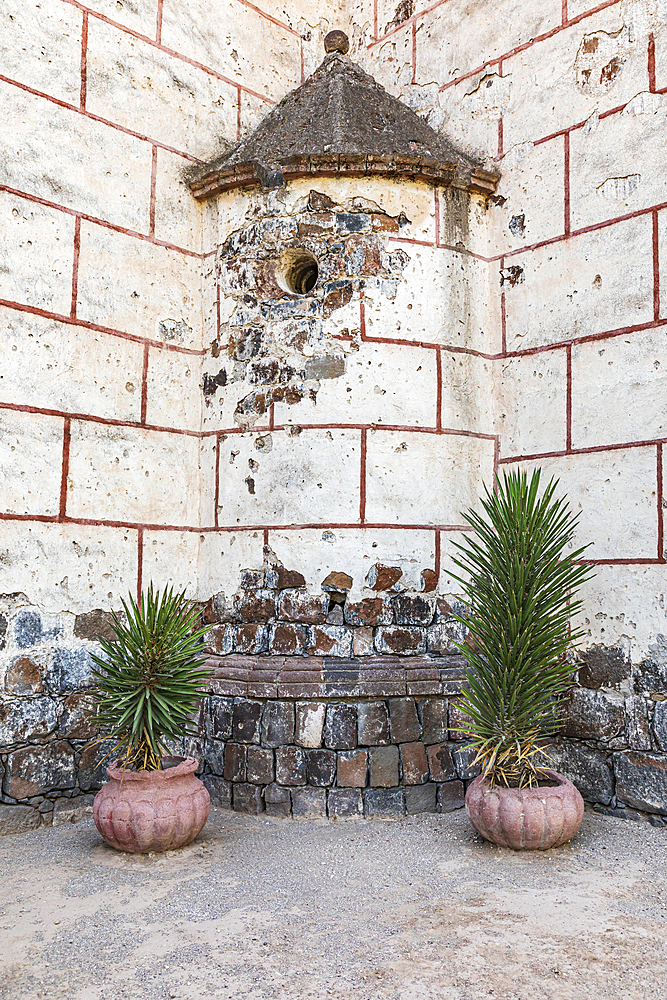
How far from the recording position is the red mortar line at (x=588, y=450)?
15.8 feet

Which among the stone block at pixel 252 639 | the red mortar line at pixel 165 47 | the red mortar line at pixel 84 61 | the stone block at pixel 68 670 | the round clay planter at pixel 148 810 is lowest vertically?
the round clay planter at pixel 148 810

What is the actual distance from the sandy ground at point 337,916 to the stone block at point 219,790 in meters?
0.37

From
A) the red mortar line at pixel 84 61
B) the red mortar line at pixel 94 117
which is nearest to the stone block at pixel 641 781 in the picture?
the red mortar line at pixel 94 117

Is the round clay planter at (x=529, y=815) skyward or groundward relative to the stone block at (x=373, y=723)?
groundward

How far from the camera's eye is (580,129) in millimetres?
5328

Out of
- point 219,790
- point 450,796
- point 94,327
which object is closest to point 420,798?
point 450,796

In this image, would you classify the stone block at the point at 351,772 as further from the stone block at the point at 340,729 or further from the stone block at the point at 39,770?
the stone block at the point at 39,770

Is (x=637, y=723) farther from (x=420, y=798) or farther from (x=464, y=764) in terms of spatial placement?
(x=420, y=798)

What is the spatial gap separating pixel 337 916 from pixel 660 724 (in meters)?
2.26

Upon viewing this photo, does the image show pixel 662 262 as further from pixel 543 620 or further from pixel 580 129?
pixel 543 620

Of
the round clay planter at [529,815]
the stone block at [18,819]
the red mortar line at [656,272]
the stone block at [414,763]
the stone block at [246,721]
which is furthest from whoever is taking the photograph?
the stone block at [246,721]

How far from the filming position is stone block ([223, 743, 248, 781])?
507 cm

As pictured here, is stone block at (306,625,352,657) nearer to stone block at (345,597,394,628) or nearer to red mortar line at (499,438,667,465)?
stone block at (345,597,394,628)

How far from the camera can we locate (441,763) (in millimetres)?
5047
